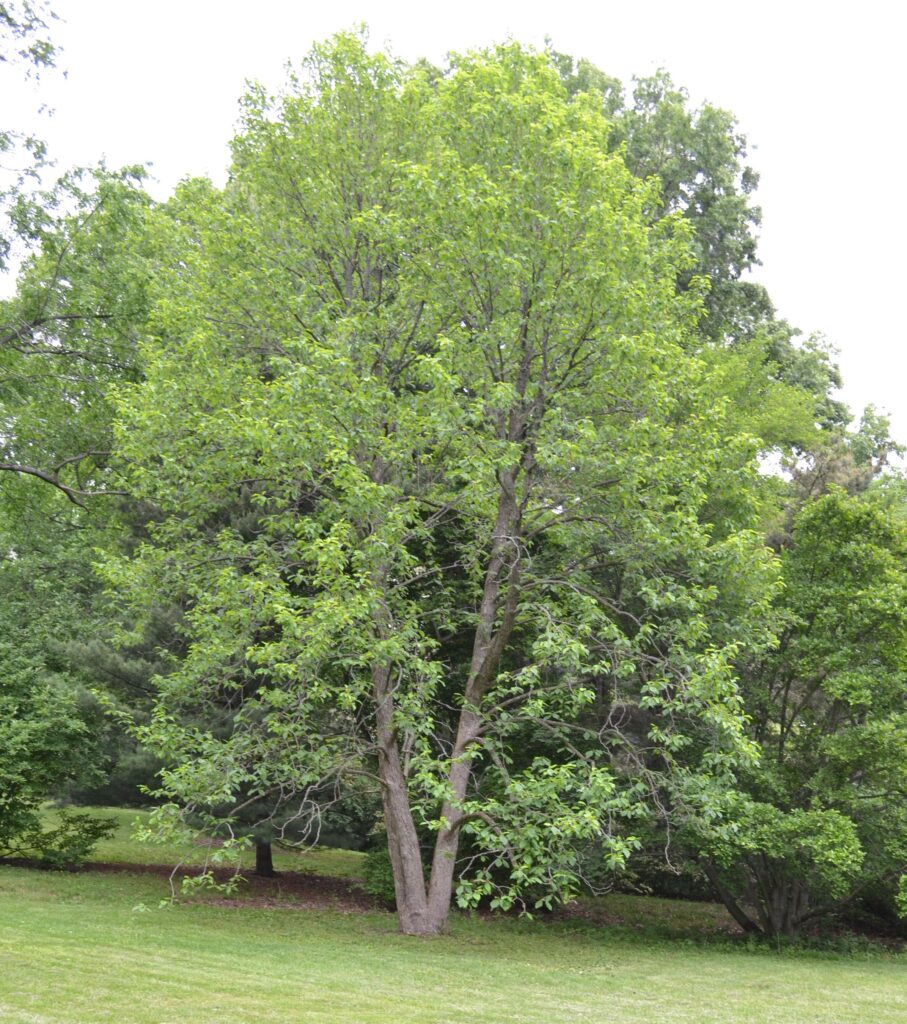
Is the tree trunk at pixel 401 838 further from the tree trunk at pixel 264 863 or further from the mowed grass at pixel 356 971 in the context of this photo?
the tree trunk at pixel 264 863

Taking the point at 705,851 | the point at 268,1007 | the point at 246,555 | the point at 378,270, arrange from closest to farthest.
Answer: the point at 268,1007
the point at 246,555
the point at 705,851
the point at 378,270

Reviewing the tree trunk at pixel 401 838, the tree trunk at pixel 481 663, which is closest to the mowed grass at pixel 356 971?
the tree trunk at pixel 401 838

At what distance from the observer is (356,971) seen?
9.54 metres

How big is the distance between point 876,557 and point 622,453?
4.56 meters

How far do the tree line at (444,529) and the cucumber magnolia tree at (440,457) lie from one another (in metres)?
0.07

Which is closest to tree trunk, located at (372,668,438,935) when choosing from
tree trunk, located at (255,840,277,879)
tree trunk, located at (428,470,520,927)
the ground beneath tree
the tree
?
tree trunk, located at (428,470,520,927)

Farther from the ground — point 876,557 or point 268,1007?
point 876,557

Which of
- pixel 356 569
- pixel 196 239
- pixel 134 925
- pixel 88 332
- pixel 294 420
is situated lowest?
pixel 134 925

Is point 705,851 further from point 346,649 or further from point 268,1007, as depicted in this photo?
point 268,1007

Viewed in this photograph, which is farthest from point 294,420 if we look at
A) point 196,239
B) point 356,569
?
point 196,239

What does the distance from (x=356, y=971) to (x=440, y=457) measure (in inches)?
273

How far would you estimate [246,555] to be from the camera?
12172mm

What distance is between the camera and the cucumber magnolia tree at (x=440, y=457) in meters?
11.1

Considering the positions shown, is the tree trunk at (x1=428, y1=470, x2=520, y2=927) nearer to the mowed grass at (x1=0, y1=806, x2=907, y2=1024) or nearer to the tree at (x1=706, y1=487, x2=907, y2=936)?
the mowed grass at (x1=0, y1=806, x2=907, y2=1024)
